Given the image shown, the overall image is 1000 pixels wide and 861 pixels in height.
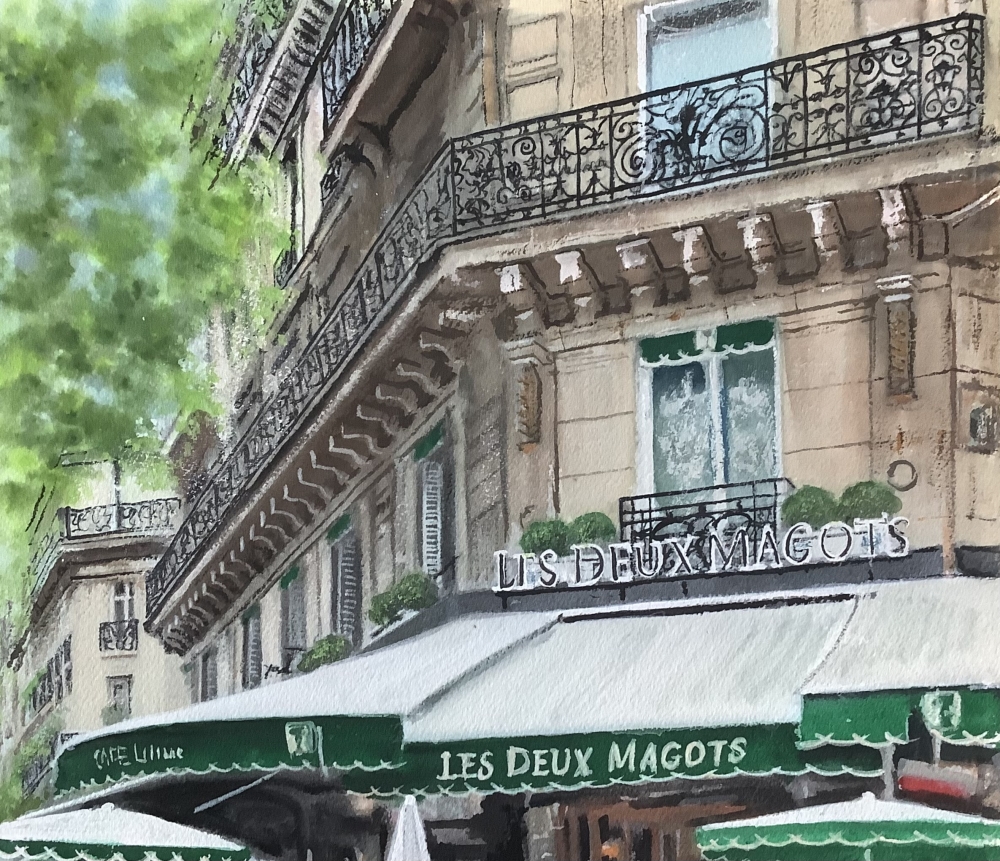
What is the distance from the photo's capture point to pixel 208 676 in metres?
8.93

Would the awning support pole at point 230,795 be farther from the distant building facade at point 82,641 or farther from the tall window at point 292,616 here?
the tall window at point 292,616

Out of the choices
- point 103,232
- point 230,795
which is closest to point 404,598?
point 230,795

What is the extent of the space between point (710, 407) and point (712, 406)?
0.04ft

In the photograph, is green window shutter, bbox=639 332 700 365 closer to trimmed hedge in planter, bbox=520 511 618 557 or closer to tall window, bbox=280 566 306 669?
trimmed hedge in planter, bbox=520 511 618 557

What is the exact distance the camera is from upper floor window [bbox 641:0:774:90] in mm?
8047

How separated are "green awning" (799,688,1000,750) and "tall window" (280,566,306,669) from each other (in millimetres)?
4125

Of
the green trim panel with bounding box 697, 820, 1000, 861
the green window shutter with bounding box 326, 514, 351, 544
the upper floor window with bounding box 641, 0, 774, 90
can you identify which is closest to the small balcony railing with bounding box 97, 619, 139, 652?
the green window shutter with bounding box 326, 514, 351, 544

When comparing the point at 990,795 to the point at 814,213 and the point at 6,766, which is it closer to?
the point at 814,213

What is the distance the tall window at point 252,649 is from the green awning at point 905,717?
11.3 feet

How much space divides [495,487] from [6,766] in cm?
297

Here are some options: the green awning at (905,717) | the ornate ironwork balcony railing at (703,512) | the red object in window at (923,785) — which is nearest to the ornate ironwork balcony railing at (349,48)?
the ornate ironwork balcony railing at (703,512)

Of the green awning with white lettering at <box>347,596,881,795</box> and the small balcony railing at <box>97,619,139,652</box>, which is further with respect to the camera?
the small balcony railing at <box>97,619,139,652</box>

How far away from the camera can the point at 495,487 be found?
28.2 feet

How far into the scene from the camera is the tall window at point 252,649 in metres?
9.03
